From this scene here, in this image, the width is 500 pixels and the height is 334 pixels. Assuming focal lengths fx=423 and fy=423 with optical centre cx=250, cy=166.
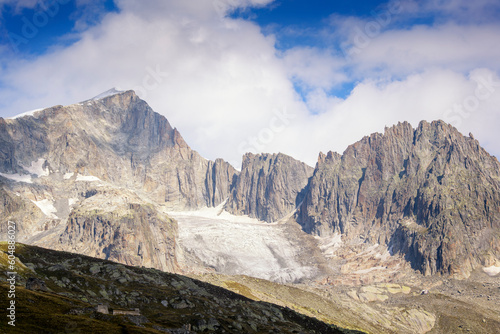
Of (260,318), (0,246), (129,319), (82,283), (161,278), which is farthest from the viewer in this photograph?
(161,278)

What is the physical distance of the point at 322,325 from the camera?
155000 mm

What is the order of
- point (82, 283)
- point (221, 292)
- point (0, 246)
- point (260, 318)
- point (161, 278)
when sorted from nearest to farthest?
point (82, 283), point (0, 246), point (260, 318), point (161, 278), point (221, 292)

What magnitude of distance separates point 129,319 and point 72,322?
17.0 metres

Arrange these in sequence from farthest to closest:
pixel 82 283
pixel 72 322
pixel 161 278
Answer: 1. pixel 161 278
2. pixel 82 283
3. pixel 72 322

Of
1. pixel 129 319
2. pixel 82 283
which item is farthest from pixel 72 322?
pixel 82 283

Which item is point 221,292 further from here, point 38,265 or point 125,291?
point 38,265

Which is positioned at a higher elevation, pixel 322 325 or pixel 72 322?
pixel 72 322

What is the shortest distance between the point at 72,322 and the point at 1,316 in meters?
9.37

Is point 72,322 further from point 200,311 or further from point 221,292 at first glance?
point 221,292

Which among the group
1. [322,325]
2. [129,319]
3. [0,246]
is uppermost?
[0,246]

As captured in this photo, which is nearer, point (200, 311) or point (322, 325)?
point (200, 311)

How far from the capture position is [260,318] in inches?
5089

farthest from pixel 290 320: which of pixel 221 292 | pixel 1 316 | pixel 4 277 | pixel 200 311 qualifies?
pixel 1 316

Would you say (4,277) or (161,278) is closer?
(4,277)
